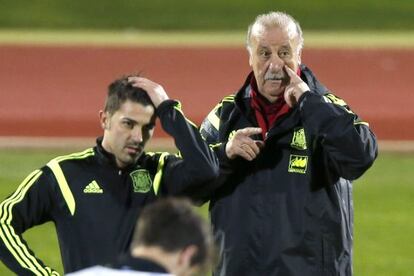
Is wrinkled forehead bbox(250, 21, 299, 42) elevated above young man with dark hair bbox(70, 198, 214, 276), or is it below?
above

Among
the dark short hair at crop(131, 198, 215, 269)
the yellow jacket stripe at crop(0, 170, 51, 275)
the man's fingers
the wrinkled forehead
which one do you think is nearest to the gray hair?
the wrinkled forehead

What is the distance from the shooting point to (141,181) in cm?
515

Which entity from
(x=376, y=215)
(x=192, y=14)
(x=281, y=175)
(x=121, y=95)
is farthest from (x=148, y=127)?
(x=192, y=14)

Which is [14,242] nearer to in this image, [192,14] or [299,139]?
[299,139]

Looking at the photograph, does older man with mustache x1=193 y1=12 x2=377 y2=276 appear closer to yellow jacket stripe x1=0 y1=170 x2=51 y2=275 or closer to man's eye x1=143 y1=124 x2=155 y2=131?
man's eye x1=143 y1=124 x2=155 y2=131

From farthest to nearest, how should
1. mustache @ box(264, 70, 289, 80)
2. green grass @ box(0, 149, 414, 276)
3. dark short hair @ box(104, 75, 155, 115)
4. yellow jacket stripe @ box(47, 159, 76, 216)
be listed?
green grass @ box(0, 149, 414, 276) < mustache @ box(264, 70, 289, 80) < dark short hair @ box(104, 75, 155, 115) < yellow jacket stripe @ box(47, 159, 76, 216)

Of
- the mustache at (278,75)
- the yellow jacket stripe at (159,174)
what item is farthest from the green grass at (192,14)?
the yellow jacket stripe at (159,174)

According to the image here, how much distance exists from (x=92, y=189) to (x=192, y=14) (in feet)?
60.7

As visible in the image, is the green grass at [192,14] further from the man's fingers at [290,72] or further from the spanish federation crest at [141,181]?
the spanish federation crest at [141,181]

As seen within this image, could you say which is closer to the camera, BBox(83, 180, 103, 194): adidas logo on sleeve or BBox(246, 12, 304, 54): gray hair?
BBox(83, 180, 103, 194): adidas logo on sleeve

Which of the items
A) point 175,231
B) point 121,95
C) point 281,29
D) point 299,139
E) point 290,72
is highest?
point 281,29

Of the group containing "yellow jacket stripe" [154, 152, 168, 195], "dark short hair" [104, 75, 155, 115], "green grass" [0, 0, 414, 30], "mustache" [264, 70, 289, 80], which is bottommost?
"yellow jacket stripe" [154, 152, 168, 195]

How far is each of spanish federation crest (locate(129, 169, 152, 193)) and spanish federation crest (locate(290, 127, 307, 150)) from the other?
76 centimetres

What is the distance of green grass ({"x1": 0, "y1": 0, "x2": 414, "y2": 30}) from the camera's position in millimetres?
22797
